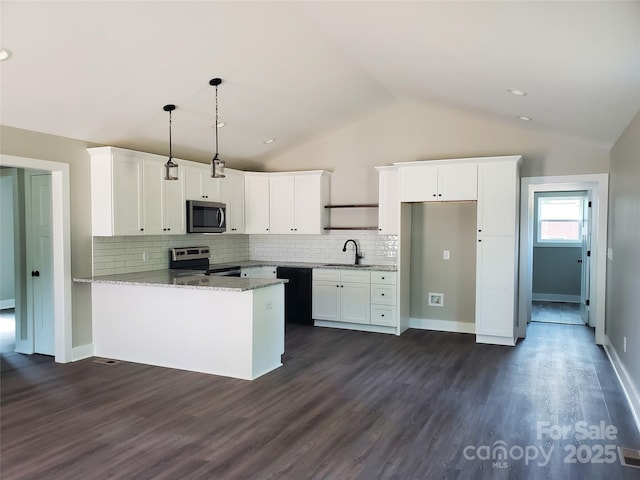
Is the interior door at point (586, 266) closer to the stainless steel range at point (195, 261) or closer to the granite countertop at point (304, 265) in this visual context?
the granite countertop at point (304, 265)

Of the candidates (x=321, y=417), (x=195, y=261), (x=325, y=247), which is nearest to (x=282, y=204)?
(x=325, y=247)

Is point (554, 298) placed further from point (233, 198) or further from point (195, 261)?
point (195, 261)

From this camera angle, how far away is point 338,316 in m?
6.68

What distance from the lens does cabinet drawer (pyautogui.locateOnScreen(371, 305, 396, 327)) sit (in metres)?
6.36

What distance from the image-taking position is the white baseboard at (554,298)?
9.30 meters

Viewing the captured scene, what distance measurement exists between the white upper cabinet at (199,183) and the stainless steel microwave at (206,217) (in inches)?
3.7

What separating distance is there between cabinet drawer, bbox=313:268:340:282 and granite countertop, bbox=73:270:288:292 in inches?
A: 73.0

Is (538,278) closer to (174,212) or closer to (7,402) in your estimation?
(174,212)

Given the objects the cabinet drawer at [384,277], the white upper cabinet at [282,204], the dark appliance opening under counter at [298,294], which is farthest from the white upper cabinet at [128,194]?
the cabinet drawer at [384,277]

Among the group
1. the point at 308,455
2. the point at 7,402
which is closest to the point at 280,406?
the point at 308,455

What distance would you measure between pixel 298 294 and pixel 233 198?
1656mm

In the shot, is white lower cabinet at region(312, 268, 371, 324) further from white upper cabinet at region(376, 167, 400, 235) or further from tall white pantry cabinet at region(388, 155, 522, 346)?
tall white pantry cabinet at region(388, 155, 522, 346)

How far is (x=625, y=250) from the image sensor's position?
4.35 meters

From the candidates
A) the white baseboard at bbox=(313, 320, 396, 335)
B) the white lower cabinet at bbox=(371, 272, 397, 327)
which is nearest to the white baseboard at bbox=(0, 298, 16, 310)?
the white baseboard at bbox=(313, 320, 396, 335)
